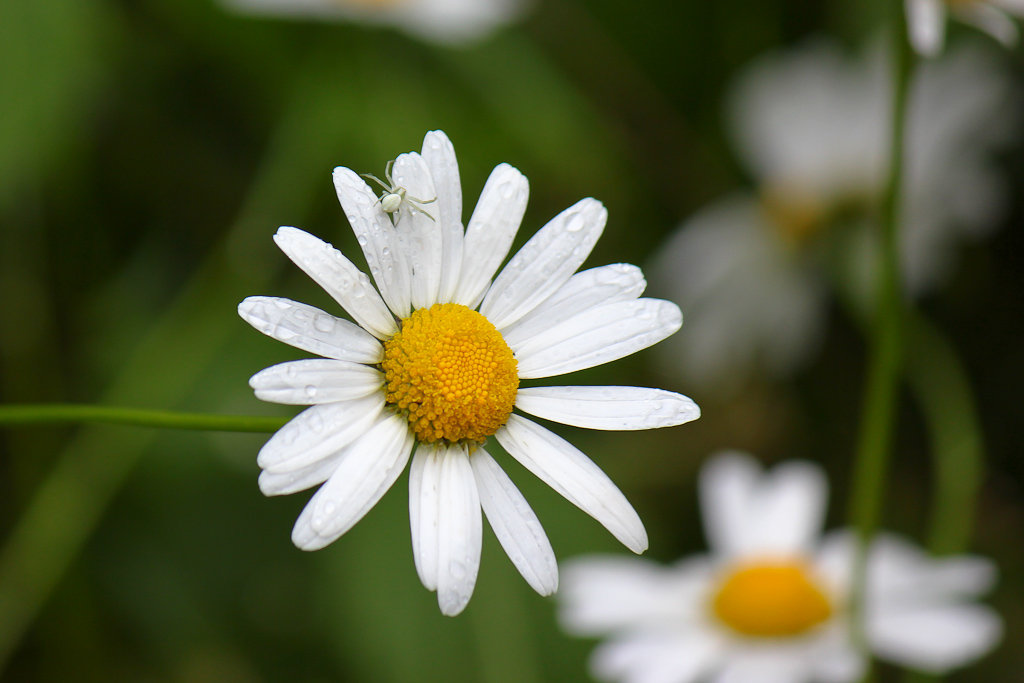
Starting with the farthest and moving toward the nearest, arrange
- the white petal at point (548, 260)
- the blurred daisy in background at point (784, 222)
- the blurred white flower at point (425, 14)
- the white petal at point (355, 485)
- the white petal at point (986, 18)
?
the blurred daisy in background at point (784, 222)
the blurred white flower at point (425, 14)
the white petal at point (986, 18)
the white petal at point (548, 260)
the white petal at point (355, 485)

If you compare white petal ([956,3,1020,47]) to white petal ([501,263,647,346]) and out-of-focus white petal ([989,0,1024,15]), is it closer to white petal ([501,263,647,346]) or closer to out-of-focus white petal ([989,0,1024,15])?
out-of-focus white petal ([989,0,1024,15])

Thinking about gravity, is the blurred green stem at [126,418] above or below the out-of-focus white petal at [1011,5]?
below

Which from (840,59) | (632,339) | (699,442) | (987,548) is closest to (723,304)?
(699,442)

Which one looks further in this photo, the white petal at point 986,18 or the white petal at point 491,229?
the white petal at point 986,18

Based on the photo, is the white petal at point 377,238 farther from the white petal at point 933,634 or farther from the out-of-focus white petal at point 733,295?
the out-of-focus white petal at point 733,295

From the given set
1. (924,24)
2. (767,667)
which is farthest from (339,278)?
(767,667)

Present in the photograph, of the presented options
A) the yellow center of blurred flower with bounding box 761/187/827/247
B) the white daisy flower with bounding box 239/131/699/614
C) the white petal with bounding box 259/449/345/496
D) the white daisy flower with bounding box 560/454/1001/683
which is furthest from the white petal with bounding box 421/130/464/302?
the yellow center of blurred flower with bounding box 761/187/827/247

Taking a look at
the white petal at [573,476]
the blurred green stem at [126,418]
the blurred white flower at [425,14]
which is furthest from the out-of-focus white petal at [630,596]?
the blurred white flower at [425,14]
